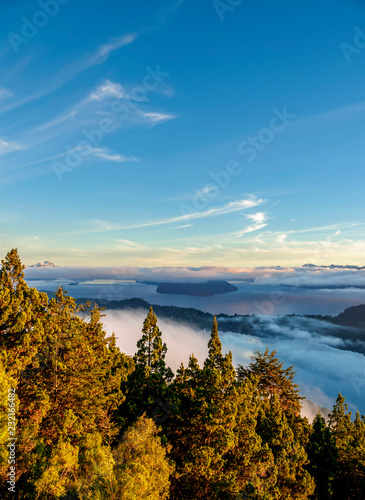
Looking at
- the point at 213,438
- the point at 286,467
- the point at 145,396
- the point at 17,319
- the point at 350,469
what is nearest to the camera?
the point at 17,319

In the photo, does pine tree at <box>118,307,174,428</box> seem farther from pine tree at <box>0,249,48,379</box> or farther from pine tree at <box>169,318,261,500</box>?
pine tree at <box>0,249,48,379</box>

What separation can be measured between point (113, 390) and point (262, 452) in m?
17.4

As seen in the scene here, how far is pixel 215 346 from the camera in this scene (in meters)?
44.7

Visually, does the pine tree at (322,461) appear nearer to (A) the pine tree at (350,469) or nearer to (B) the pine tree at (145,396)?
(A) the pine tree at (350,469)

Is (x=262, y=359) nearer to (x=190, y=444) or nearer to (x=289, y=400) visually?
(x=289, y=400)

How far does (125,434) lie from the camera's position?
1861 cm

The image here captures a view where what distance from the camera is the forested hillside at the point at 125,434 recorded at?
54.6 ft

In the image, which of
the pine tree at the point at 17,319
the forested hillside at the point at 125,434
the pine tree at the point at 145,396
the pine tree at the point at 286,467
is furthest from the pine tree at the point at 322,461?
the pine tree at the point at 17,319

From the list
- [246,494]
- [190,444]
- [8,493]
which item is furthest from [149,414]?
[8,493]

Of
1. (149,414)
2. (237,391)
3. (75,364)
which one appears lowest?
(149,414)

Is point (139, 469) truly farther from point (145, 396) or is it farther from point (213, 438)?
point (145, 396)

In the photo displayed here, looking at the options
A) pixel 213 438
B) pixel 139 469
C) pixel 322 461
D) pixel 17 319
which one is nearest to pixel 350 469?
pixel 322 461

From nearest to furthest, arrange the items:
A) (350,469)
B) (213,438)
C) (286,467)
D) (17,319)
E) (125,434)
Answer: (125,434)
(17,319)
(286,467)
(213,438)
(350,469)

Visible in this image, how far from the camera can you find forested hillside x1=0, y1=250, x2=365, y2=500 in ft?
54.6
